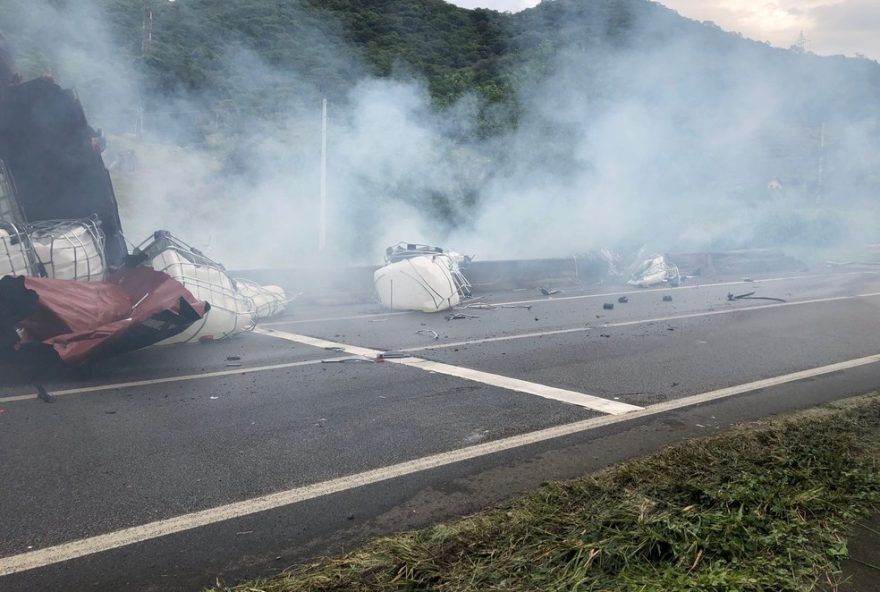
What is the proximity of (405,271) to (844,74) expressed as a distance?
12723 millimetres

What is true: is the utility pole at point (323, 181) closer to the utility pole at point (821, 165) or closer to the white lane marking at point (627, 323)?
the white lane marking at point (627, 323)

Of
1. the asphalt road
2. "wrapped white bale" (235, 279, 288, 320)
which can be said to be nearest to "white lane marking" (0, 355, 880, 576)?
the asphalt road

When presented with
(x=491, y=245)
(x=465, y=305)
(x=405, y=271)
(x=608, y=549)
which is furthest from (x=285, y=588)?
(x=491, y=245)

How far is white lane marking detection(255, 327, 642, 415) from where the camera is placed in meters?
4.66

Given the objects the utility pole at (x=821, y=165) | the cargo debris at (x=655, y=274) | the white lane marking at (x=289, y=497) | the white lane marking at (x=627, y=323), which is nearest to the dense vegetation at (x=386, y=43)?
the utility pole at (x=821, y=165)

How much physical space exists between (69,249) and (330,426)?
3.46 metres

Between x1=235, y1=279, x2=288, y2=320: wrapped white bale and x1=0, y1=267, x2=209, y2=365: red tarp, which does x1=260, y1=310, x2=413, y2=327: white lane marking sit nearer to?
x1=235, y1=279, x2=288, y2=320: wrapped white bale

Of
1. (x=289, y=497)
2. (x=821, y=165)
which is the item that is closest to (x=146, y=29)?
(x=289, y=497)

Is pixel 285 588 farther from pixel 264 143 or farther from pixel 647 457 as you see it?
pixel 264 143

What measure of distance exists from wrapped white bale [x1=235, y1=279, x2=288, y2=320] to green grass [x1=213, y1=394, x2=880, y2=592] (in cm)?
530

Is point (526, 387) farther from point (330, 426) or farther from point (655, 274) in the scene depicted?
point (655, 274)

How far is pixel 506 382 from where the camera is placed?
5.21 metres

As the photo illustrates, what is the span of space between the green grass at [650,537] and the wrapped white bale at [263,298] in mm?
5300

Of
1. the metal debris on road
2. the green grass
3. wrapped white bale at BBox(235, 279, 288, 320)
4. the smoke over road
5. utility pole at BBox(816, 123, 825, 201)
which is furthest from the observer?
utility pole at BBox(816, 123, 825, 201)
